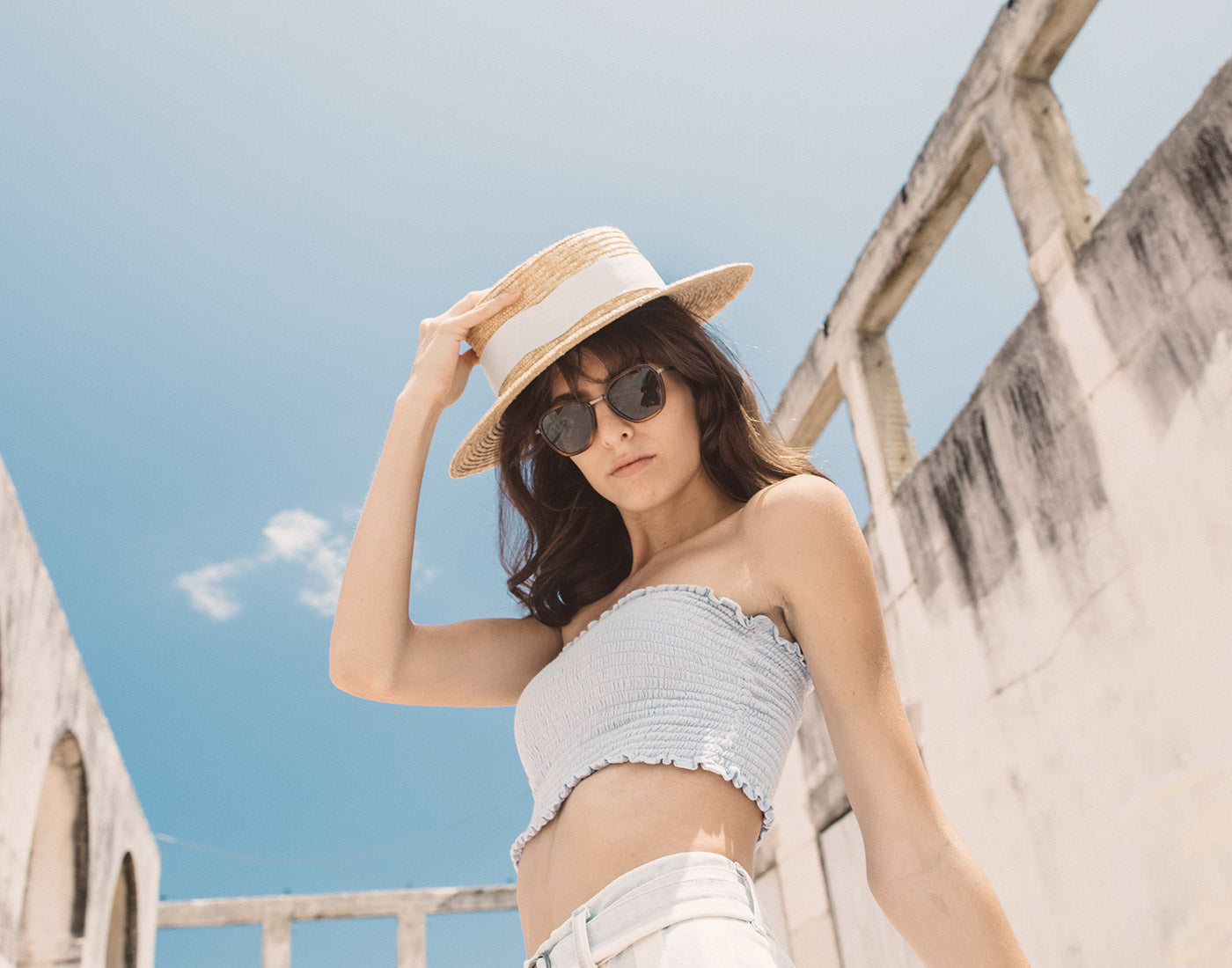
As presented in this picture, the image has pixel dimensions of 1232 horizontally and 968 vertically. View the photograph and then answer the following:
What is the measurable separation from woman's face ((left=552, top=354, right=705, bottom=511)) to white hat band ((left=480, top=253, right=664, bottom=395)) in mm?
88

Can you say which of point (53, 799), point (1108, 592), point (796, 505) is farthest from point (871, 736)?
point (53, 799)

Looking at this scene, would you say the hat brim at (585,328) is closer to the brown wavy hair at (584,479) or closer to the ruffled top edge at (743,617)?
the brown wavy hair at (584,479)

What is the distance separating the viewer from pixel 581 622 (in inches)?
71.9

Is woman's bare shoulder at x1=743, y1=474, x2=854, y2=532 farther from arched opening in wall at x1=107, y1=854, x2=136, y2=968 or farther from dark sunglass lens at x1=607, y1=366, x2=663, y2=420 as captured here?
arched opening in wall at x1=107, y1=854, x2=136, y2=968

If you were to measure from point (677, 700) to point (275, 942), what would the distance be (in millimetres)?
16218

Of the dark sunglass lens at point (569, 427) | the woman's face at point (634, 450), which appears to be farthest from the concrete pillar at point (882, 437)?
the dark sunglass lens at point (569, 427)

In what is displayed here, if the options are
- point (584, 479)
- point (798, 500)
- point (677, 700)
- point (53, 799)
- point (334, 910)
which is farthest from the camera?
point (334, 910)

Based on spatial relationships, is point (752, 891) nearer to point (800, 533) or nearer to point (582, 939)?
point (582, 939)

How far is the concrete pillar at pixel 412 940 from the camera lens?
50.6ft

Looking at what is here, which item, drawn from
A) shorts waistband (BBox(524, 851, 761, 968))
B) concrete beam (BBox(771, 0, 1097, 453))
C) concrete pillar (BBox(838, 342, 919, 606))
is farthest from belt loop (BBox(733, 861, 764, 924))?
concrete pillar (BBox(838, 342, 919, 606))

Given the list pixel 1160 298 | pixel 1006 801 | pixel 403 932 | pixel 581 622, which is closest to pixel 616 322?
pixel 581 622

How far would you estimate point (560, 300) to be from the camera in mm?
1726

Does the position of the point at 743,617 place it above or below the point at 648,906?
above

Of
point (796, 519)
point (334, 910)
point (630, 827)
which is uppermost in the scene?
point (334, 910)
